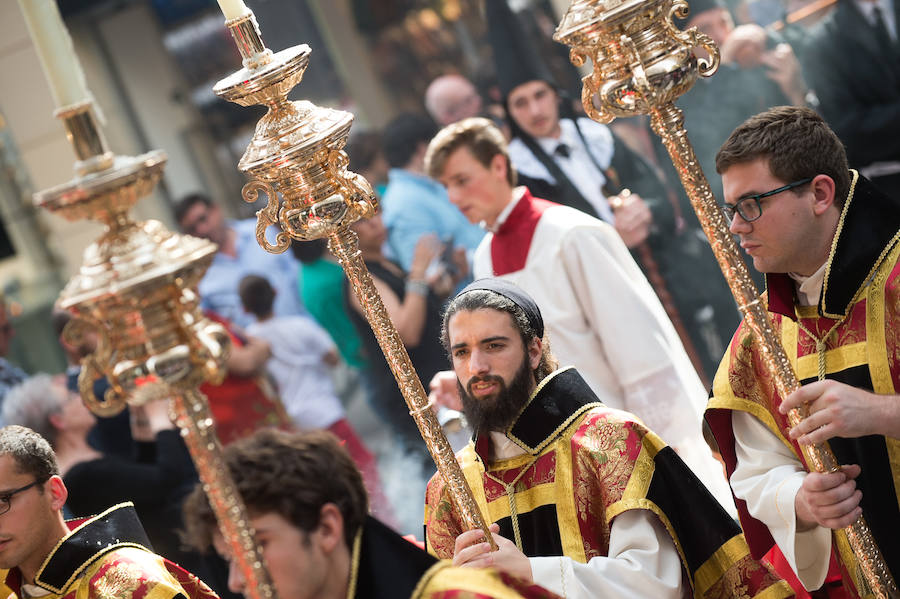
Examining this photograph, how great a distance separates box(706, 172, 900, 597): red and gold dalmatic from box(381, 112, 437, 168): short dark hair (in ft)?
14.8

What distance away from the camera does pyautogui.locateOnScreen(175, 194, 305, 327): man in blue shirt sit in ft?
25.0

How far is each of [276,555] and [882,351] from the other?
5.20 feet

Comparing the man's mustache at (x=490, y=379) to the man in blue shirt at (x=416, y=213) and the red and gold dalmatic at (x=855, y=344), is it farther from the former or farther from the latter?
the man in blue shirt at (x=416, y=213)

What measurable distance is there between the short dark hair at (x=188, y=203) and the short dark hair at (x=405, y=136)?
1407mm

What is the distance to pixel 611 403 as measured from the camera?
4598 millimetres

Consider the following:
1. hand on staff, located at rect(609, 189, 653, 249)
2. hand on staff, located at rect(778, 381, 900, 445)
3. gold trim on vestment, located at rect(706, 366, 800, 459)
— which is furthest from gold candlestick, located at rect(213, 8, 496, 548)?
hand on staff, located at rect(609, 189, 653, 249)

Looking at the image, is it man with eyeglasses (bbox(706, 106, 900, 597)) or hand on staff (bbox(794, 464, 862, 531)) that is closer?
hand on staff (bbox(794, 464, 862, 531))

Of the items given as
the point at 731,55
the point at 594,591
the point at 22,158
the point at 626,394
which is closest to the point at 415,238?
the point at 731,55

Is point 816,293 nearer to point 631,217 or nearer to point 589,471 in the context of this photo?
point 589,471

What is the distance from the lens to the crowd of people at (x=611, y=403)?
2.36 m

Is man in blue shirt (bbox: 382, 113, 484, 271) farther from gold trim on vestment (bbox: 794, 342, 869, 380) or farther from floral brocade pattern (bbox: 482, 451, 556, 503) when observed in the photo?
gold trim on vestment (bbox: 794, 342, 869, 380)

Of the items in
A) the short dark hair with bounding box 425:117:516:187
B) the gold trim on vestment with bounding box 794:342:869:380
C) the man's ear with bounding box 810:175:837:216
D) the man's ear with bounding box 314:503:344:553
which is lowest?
the gold trim on vestment with bounding box 794:342:869:380

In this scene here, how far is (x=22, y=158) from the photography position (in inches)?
356

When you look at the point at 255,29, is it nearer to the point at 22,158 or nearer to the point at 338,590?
the point at 338,590
